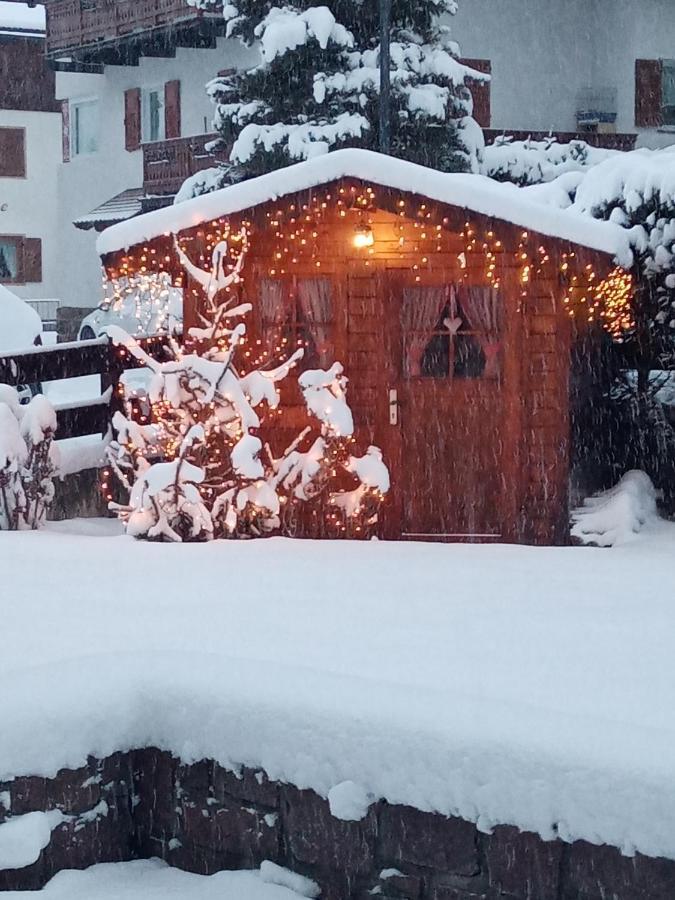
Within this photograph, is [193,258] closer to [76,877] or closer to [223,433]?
[223,433]

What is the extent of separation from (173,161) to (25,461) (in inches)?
608

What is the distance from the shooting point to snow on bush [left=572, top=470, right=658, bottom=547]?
35.8 feet

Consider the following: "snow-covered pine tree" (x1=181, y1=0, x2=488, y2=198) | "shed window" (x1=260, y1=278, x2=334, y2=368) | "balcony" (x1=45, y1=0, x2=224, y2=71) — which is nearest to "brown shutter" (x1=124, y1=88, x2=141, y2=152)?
"balcony" (x1=45, y1=0, x2=224, y2=71)

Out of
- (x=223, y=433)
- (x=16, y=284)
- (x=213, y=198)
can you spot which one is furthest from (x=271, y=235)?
(x=16, y=284)

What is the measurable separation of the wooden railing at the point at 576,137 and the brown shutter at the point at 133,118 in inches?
361

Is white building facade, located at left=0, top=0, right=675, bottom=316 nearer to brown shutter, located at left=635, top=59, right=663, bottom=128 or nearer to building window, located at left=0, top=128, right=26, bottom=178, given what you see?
brown shutter, located at left=635, top=59, right=663, bottom=128

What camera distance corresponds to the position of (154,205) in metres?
25.6

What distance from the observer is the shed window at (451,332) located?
1036 centimetres

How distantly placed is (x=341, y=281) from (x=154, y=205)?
630 inches

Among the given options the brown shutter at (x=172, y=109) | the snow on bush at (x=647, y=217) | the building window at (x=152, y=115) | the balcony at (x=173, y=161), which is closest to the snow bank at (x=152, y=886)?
the snow on bush at (x=647, y=217)

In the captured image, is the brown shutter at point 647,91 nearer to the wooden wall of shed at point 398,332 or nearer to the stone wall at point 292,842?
the wooden wall of shed at point 398,332

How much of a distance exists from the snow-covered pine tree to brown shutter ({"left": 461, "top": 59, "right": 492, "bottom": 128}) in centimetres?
307

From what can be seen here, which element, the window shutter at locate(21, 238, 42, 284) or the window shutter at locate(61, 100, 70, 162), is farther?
the window shutter at locate(21, 238, 42, 284)

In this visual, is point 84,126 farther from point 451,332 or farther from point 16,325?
point 451,332
